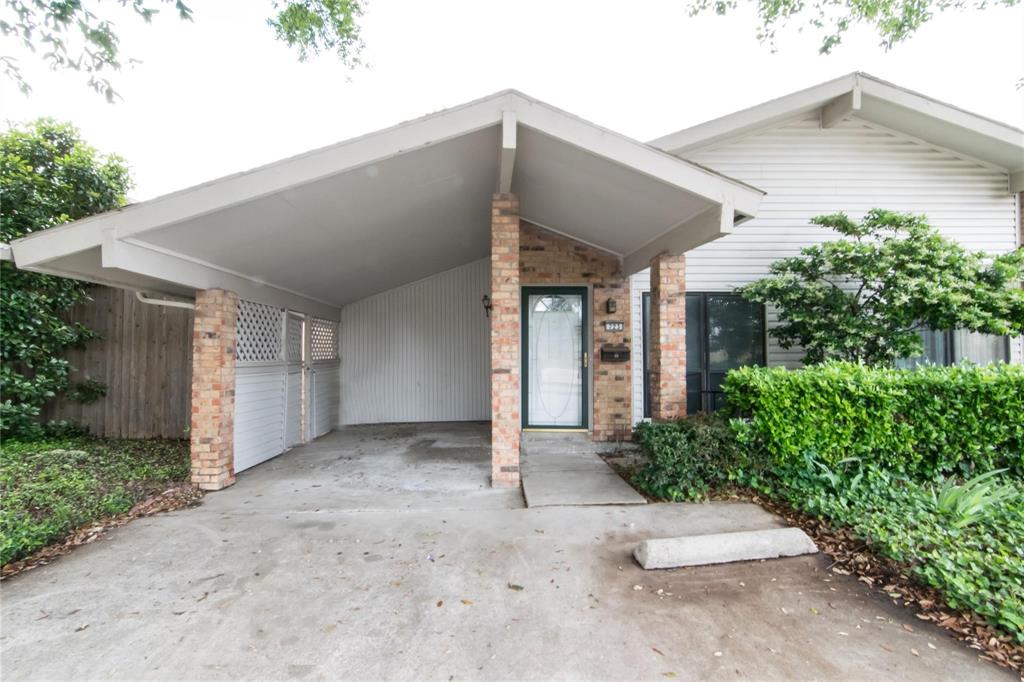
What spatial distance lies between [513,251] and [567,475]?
237 centimetres

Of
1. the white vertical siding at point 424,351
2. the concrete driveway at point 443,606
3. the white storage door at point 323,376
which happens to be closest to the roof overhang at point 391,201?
the white storage door at point 323,376

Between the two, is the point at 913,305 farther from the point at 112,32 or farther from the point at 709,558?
the point at 112,32

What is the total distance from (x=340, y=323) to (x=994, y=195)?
1016 centimetres

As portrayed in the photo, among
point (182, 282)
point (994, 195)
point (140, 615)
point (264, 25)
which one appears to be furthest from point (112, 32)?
point (994, 195)

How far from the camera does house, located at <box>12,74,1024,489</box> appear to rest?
3.58m

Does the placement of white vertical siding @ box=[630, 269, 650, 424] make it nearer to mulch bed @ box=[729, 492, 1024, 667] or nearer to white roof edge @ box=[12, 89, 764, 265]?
white roof edge @ box=[12, 89, 764, 265]

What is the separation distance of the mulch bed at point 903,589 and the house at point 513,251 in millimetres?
1590

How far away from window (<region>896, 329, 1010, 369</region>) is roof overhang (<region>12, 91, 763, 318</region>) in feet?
14.1

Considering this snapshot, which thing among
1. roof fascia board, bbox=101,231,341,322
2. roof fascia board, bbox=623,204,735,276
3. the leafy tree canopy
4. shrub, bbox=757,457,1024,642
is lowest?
shrub, bbox=757,457,1024,642

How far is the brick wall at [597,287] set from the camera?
589 centimetres

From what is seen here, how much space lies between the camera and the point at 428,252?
22.3 feet

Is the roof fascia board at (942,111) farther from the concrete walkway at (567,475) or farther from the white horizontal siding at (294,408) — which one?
the white horizontal siding at (294,408)

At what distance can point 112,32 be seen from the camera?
3881 mm

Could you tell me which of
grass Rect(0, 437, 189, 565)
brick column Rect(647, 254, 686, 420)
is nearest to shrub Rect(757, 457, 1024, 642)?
brick column Rect(647, 254, 686, 420)
